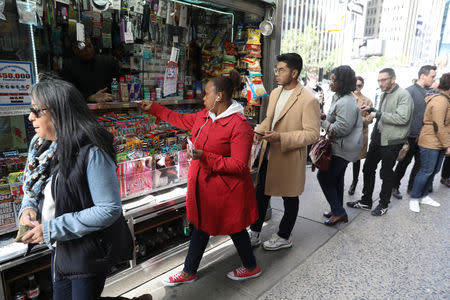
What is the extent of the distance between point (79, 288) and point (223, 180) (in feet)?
3.73

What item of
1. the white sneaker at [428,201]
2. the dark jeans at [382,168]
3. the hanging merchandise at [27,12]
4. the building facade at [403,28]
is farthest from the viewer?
the building facade at [403,28]

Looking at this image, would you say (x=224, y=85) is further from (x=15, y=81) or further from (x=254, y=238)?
(x=254, y=238)

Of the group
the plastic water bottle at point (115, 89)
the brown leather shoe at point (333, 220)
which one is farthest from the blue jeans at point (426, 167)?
the plastic water bottle at point (115, 89)

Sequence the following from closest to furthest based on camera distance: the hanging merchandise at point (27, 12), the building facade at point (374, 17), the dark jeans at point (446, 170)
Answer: the hanging merchandise at point (27, 12)
the dark jeans at point (446, 170)
the building facade at point (374, 17)

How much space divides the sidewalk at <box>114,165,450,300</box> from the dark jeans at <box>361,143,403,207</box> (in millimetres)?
279

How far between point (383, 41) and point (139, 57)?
776 cm

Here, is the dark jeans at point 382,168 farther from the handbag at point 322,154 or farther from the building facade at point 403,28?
the building facade at point 403,28

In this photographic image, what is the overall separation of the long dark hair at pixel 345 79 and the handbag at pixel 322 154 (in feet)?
1.64

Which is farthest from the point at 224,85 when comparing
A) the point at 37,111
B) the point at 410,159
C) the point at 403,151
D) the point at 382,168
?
the point at 410,159

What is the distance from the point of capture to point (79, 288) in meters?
1.44

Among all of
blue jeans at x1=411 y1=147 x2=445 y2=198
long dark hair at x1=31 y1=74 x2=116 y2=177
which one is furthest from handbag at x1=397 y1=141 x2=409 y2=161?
long dark hair at x1=31 y1=74 x2=116 y2=177

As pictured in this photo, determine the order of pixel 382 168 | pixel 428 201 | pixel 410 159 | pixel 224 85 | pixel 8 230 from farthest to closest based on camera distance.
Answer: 1. pixel 410 159
2. pixel 428 201
3. pixel 382 168
4. pixel 224 85
5. pixel 8 230

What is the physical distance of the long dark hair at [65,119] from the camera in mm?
1291

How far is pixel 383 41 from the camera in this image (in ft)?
27.5
